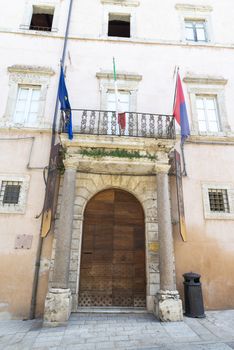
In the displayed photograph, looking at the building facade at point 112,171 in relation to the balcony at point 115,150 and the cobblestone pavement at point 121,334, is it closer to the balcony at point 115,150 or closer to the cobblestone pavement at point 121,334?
the balcony at point 115,150

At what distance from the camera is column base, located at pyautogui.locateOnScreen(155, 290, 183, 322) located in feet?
17.0

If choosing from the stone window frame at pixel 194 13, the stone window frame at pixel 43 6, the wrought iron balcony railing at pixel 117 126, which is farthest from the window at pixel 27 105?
the stone window frame at pixel 194 13

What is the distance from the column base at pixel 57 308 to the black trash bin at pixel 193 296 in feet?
9.34

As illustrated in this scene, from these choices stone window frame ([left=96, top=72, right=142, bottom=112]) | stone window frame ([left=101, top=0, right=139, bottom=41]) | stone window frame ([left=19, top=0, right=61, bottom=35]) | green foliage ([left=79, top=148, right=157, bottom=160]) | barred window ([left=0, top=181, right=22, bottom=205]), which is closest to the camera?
green foliage ([left=79, top=148, right=157, bottom=160])

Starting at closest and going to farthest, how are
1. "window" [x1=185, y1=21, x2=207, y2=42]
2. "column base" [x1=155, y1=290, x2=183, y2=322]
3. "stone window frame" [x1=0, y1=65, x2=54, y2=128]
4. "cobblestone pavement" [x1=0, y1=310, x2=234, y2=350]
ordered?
"cobblestone pavement" [x1=0, y1=310, x2=234, y2=350], "column base" [x1=155, y1=290, x2=183, y2=322], "stone window frame" [x1=0, y1=65, x2=54, y2=128], "window" [x1=185, y1=21, x2=207, y2=42]

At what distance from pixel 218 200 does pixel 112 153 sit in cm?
355

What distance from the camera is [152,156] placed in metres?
6.45

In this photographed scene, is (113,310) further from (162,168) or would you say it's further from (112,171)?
(162,168)

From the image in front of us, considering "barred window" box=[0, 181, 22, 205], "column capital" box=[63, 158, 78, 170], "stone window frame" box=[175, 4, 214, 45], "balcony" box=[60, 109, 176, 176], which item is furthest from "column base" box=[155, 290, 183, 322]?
"stone window frame" box=[175, 4, 214, 45]

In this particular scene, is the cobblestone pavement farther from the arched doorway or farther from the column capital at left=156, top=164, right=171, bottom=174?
the column capital at left=156, top=164, right=171, bottom=174

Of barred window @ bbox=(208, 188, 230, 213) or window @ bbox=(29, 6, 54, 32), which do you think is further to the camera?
window @ bbox=(29, 6, 54, 32)

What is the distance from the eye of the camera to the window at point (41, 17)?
994cm

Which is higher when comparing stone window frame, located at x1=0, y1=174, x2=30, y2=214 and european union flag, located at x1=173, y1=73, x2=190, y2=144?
european union flag, located at x1=173, y1=73, x2=190, y2=144

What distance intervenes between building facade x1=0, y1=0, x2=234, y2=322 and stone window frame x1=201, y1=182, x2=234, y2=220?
0.03 metres
